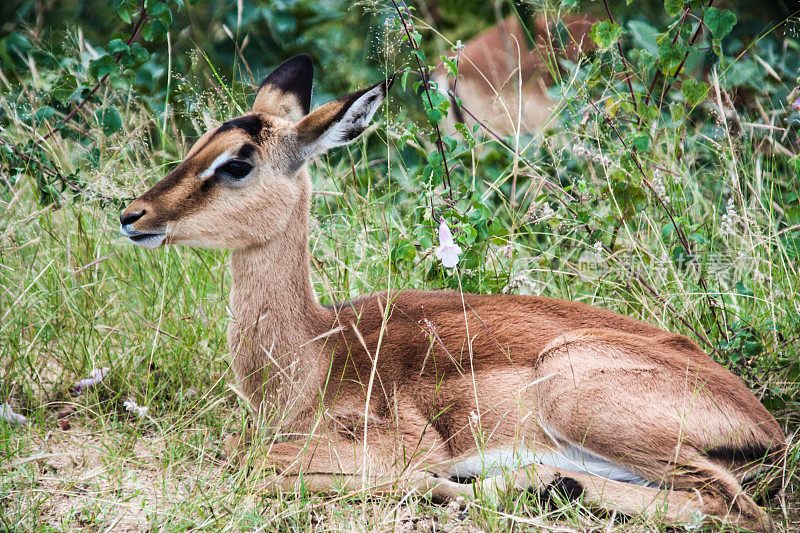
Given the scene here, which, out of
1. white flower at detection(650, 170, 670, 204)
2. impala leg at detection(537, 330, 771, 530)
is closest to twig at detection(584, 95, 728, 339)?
white flower at detection(650, 170, 670, 204)

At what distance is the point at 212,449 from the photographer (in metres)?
3.41

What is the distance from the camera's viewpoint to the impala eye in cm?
333

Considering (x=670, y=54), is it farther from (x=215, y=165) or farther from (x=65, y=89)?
(x=65, y=89)

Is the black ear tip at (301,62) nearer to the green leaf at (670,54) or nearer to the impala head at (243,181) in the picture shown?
the impala head at (243,181)

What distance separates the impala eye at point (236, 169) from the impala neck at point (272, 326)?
0.90 feet

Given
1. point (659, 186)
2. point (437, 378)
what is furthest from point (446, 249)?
point (659, 186)

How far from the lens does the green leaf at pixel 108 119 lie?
421 cm

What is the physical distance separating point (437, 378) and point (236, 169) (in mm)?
1166

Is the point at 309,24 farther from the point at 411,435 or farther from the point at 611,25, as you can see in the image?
the point at 411,435

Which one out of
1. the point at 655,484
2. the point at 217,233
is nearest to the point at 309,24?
the point at 217,233

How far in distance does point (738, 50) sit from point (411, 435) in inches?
186

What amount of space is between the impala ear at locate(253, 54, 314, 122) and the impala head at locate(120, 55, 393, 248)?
9.6 inches

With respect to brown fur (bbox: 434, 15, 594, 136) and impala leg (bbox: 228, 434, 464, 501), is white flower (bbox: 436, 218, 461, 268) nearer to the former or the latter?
impala leg (bbox: 228, 434, 464, 501)

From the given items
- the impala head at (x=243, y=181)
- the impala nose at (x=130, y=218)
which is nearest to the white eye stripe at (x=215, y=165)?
the impala head at (x=243, y=181)
